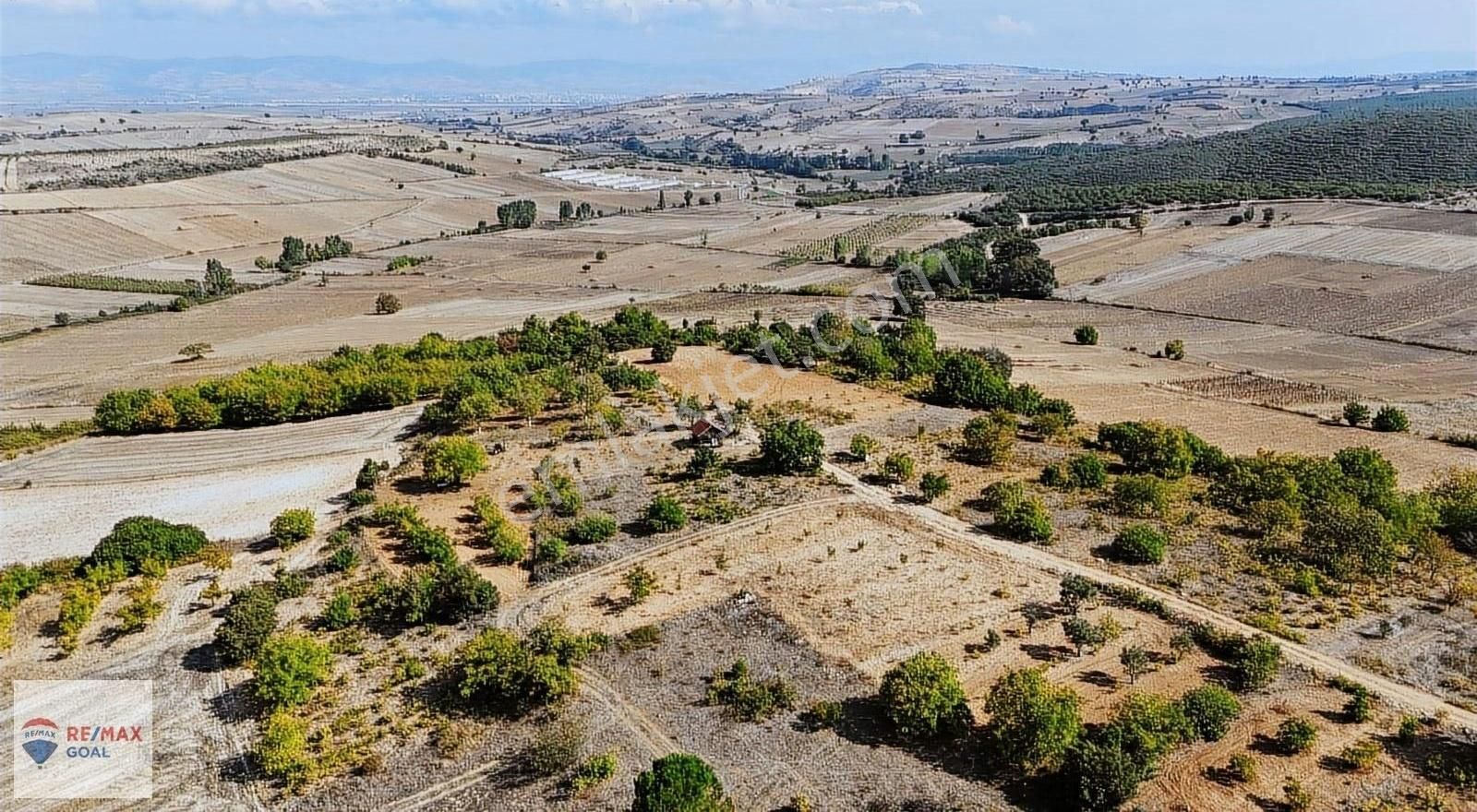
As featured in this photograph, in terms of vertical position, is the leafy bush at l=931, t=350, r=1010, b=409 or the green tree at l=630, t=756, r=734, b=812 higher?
the leafy bush at l=931, t=350, r=1010, b=409

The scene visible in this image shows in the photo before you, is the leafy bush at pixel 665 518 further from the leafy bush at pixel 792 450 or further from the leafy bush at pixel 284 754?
the leafy bush at pixel 284 754

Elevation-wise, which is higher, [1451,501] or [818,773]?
[1451,501]

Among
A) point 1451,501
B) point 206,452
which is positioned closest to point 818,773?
point 1451,501

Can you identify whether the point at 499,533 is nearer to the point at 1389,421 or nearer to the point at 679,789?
the point at 679,789

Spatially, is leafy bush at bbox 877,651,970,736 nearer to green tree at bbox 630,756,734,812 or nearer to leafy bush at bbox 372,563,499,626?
green tree at bbox 630,756,734,812

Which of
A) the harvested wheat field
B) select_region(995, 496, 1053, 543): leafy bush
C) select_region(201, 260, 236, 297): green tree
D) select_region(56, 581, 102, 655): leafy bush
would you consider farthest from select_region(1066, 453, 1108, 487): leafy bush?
select_region(201, 260, 236, 297): green tree

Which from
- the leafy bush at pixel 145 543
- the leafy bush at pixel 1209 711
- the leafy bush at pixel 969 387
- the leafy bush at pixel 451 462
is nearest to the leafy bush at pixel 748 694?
the leafy bush at pixel 1209 711

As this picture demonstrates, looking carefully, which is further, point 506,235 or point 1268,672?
point 506,235

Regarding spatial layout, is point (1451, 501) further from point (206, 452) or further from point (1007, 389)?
point (206, 452)
